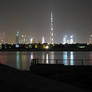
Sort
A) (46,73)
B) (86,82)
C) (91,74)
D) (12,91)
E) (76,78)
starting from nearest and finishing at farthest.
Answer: (12,91)
(86,82)
(76,78)
(91,74)
(46,73)

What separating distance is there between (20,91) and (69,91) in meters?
2.51

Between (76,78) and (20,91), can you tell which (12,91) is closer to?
(20,91)

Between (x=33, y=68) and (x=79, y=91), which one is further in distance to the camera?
(x=33, y=68)

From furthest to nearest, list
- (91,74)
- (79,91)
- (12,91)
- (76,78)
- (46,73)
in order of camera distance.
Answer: (46,73), (91,74), (76,78), (12,91), (79,91)

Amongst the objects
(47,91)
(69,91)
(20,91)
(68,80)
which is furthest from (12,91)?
(68,80)

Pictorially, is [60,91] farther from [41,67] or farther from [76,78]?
[41,67]

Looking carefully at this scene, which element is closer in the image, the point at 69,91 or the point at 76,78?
the point at 69,91

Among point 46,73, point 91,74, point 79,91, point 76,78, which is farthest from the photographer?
point 46,73

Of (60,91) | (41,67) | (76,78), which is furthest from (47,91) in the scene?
(41,67)

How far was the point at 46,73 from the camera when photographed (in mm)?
24547

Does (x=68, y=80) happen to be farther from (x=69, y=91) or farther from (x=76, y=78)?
(x=69, y=91)

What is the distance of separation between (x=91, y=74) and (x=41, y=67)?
6.35 m

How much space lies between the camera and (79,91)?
1030 cm

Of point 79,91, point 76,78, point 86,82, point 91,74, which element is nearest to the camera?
point 79,91
